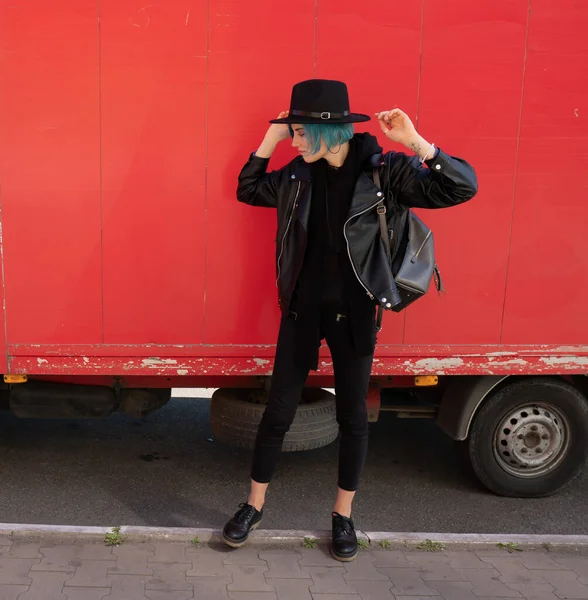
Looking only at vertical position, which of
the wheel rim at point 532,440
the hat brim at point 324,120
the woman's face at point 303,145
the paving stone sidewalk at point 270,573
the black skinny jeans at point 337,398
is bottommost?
the paving stone sidewalk at point 270,573

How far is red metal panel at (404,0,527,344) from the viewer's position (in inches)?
134

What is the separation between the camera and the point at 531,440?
4074mm

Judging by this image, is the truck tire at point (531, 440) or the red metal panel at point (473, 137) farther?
the truck tire at point (531, 440)

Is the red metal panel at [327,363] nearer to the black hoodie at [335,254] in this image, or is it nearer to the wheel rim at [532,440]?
the wheel rim at [532,440]

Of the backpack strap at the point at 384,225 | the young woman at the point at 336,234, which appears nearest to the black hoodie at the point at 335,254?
the young woman at the point at 336,234

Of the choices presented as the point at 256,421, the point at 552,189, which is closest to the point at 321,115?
the point at 552,189

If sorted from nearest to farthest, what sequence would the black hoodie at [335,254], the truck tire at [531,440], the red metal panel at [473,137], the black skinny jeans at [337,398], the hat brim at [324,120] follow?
the hat brim at [324,120] < the black hoodie at [335,254] < the black skinny jeans at [337,398] < the red metal panel at [473,137] < the truck tire at [531,440]

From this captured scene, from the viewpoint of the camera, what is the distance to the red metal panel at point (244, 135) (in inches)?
131

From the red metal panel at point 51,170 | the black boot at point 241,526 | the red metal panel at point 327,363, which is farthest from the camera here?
the red metal panel at point 327,363

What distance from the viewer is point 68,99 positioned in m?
3.31

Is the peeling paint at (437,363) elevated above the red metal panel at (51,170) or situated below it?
below

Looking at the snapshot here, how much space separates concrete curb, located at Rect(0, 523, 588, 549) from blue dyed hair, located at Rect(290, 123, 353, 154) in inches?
73.8

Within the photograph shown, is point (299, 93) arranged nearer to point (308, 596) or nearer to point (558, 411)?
point (308, 596)

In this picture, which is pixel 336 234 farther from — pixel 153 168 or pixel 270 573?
pixel 270 573
